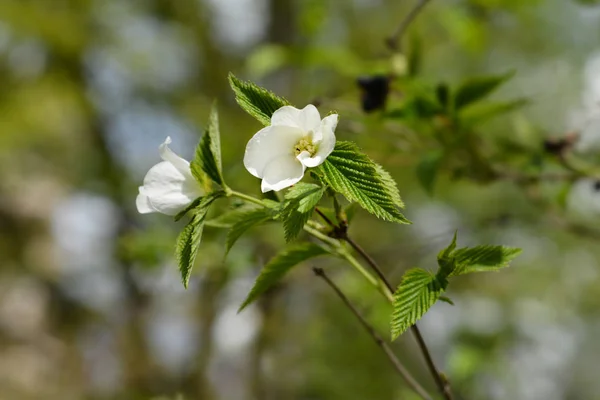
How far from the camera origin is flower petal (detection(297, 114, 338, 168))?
0.27 metres

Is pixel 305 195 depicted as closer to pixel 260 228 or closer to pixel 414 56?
pixel 414 56

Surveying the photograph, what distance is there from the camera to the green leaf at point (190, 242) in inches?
11.1

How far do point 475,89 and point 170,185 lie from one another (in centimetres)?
41

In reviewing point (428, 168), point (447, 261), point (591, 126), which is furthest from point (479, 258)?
point (591, 126)

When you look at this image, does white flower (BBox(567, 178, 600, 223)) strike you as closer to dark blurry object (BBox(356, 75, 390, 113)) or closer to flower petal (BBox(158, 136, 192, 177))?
dark blurry object (BBox(356, 75, 390, 113))

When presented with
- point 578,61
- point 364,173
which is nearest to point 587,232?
point 364,173

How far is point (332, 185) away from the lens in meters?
0.26

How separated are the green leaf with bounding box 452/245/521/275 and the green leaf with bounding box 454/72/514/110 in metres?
0.32

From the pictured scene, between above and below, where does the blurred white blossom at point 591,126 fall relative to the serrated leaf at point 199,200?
above

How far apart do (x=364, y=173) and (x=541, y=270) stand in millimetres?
3739

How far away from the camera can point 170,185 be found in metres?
0.32

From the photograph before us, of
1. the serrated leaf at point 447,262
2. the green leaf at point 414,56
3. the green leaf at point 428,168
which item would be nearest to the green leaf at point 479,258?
the serrated leaf at point 447,262

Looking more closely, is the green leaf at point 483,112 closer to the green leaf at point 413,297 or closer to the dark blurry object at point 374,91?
the dark blurry object at point 374,91

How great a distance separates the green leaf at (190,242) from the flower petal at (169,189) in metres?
0.02
